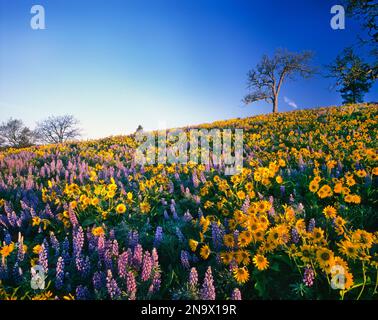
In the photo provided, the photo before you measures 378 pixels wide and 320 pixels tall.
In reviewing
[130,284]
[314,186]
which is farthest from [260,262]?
[314,186]

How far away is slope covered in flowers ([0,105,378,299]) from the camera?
7.97 ft

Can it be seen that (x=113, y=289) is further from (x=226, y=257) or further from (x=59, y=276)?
(x=226, y=257)

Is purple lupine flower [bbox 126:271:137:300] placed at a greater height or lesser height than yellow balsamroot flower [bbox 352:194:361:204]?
lesser

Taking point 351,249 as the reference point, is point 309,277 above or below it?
below

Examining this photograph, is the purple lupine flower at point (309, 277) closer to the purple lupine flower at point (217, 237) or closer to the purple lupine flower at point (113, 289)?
the purple lupine flower at point (217, 237)

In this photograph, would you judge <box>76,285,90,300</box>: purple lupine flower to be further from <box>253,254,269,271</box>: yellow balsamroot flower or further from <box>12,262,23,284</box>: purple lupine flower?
<box>253,254,269,271</box>: yellow balsamroot flower

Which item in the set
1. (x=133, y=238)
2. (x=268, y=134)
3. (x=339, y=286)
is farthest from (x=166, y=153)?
(x=339, y=286)

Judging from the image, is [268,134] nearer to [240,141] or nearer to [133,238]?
[240,141]

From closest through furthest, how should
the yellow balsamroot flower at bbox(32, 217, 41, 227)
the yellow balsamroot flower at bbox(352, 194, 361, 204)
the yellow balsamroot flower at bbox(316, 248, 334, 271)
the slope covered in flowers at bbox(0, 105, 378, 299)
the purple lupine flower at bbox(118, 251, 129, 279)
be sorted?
the yellow balsamroot flower at bbox(316, 248, 334, 271) → the slope covered in flowers at bbox(0, 105, 378, 299) → the purple lupine flower at bbox(118, 251, 129, 279) → the yellow balsamroot flower at bbox(352, 194, 361, 204) → the yellow balsamroot flower at bbox(32, 217, 41, 227)

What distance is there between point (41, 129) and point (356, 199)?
330ft

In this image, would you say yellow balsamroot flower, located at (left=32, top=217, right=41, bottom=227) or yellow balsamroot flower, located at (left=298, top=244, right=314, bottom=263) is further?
yellow balsamroot flower, located at (left=32, top=217, right=41, bottom=227)

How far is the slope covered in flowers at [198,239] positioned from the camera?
7.97 ft

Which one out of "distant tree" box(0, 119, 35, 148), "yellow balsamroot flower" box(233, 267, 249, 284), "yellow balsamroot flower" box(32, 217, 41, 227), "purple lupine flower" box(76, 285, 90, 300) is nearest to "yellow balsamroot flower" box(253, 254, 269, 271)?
"yellow balsamroot flower" box(233, 267, 249, 284)

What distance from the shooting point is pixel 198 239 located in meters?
3.44
